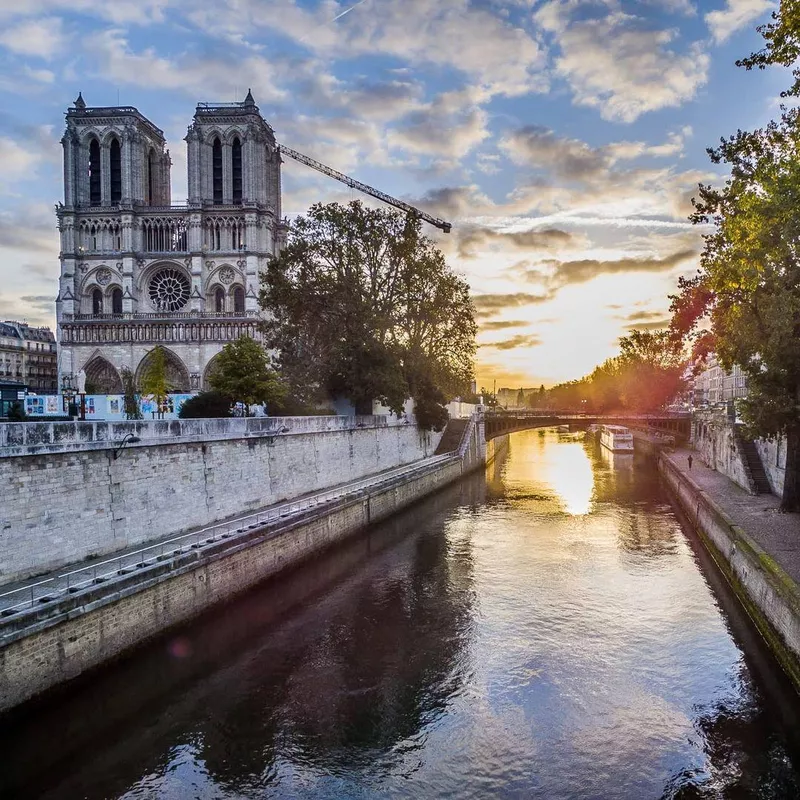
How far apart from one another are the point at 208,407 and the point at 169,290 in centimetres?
4398

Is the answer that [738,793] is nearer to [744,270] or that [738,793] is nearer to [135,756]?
[135,756]

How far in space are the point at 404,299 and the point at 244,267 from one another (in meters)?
33.6

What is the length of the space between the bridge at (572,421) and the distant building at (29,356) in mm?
53823

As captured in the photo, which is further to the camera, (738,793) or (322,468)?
(322,468)

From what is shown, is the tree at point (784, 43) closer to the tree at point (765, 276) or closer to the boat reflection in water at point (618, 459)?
the tree at point (765, 276)

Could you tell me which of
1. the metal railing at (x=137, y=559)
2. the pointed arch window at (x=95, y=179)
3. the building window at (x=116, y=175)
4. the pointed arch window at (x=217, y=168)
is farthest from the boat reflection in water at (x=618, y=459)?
the pointed arch window at (x=95, y=179)

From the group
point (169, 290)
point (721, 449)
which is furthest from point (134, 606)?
point (169, 290)

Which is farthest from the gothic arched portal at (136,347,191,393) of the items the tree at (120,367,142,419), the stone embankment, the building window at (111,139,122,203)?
the stone embankment

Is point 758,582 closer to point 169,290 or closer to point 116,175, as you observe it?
point 169,290

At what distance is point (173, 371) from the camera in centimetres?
6819

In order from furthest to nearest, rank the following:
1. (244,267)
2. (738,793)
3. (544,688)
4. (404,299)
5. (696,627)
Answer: (244,267) < (404,299) < (696,627) < (544,688) < (738,793)

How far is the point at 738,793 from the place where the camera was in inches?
403

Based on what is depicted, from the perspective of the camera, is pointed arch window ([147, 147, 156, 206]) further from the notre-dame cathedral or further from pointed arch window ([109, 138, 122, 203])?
pointed arch window ([109, 138, 122, 203])

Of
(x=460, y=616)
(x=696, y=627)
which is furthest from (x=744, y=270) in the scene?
(x=460, y=616)
